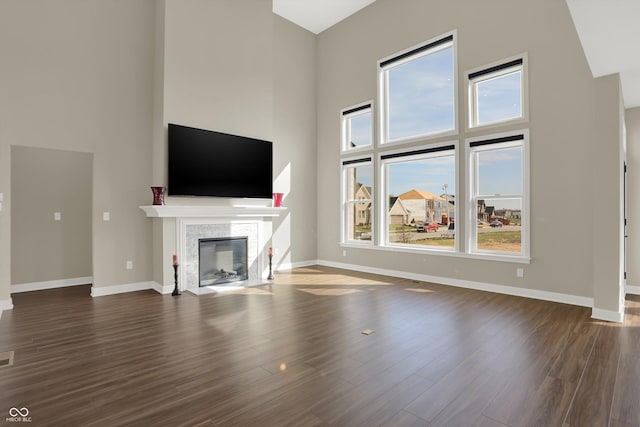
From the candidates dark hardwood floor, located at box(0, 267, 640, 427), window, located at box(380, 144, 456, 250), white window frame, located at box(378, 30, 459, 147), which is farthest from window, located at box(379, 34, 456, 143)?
dark hardwood floor, located at box(0, 267, 640, 427)

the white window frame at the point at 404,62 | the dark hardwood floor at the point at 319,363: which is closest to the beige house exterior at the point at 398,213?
the white window frame at the point at 404,62

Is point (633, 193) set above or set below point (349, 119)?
below

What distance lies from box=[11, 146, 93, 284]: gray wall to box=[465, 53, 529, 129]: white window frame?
237 inches

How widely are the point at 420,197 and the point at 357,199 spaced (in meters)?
1.47

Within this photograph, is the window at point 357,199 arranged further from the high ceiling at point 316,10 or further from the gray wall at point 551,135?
the high ceiling at point 316,10

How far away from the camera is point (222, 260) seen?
5785 millimetres

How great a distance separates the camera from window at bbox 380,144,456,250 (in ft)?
18.9

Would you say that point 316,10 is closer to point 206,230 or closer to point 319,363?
point 206,230

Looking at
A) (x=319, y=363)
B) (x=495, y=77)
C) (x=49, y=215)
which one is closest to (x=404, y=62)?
(x=495, y=77)

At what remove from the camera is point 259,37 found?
20.5ft

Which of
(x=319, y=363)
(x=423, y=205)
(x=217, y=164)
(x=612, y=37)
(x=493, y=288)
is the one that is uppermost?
(x=612, y=37)

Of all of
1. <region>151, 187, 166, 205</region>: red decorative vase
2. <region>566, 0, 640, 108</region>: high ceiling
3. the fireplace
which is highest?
<region>566, 0, 640, 108</region>: high ceiling

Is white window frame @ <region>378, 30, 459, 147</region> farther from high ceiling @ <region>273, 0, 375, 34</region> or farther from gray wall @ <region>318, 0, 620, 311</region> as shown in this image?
high ceiling @ <region>273, 0, 375, 34</region>

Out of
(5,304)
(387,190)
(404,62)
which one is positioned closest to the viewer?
(5,304)
